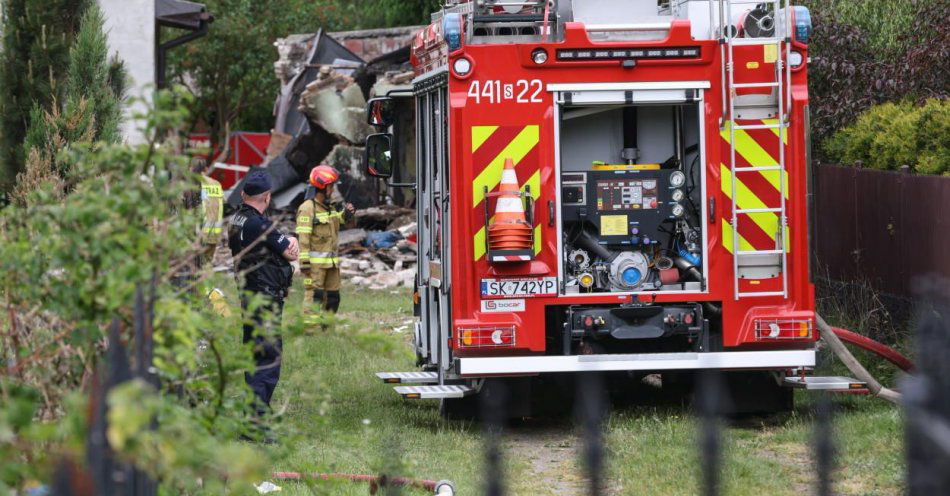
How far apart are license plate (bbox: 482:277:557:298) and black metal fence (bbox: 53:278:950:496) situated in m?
5.32

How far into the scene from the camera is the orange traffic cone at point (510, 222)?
8070 mm

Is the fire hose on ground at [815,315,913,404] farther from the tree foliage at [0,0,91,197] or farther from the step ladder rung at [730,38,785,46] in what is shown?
the tree foliage at [0,0,91,197]

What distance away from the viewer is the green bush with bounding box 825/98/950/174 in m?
10.6

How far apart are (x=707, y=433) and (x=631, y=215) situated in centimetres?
588

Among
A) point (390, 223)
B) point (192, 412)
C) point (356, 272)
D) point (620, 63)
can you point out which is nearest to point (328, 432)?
point (620, 63)

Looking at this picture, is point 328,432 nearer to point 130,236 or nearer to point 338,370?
point 338,370

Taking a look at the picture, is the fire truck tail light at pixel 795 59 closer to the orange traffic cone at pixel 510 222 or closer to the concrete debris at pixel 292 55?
the orange traffic cone at pixel 510 222

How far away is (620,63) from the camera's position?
8.31m

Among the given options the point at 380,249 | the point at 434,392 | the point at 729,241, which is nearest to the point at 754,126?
the point at 729,241

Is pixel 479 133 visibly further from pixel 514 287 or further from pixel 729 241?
pixel 729 241

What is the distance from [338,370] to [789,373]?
4.31 meters

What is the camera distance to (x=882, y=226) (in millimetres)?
11180

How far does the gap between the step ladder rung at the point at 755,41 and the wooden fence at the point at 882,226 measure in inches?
91.3

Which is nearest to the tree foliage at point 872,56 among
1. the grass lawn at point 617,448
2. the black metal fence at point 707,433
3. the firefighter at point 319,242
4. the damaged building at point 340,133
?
the grass lawn at point 617,448
